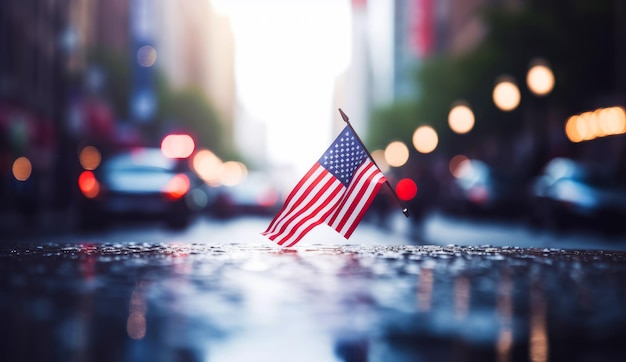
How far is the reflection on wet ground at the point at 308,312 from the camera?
2.31 m

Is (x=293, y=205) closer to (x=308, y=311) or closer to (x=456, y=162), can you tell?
(x=308, y=311)

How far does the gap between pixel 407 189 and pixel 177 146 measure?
72.8 ft

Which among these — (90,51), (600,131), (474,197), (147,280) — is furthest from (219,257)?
(90,51)

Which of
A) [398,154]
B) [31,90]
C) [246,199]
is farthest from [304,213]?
[398,154]

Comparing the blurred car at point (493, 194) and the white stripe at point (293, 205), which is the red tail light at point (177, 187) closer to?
the blurred car at point (493, 194)

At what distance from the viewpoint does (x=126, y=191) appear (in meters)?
20.8

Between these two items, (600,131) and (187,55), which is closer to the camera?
(600,131)

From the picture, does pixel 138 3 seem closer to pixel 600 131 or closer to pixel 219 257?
pixel 600 131

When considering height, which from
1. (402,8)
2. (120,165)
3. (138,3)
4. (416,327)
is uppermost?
(402,8)

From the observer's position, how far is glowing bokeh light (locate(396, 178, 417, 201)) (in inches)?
956

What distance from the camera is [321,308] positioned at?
2566 mm

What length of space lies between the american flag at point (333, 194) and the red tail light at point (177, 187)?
15.9 metres

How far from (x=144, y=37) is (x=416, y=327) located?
267 feet

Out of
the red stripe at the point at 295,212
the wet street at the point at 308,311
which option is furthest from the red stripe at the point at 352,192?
the wet street at the point at 308,311
